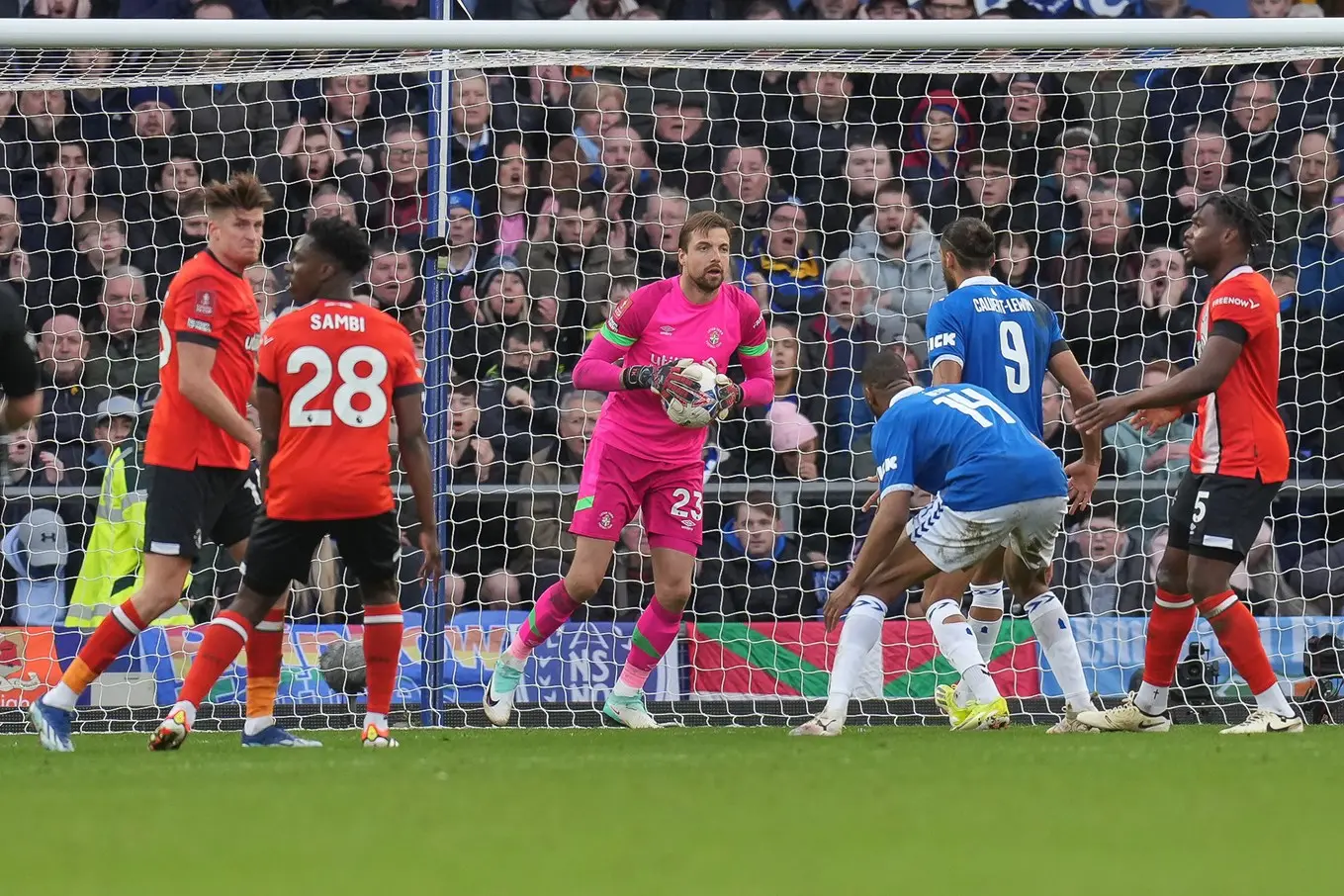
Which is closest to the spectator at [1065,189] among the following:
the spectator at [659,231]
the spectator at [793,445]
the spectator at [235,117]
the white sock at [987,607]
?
the spectator at [793,445]

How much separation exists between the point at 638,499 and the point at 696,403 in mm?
610

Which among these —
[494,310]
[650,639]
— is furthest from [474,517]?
[650,639]

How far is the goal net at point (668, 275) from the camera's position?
8.84 meters

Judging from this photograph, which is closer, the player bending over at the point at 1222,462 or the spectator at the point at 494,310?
the player bending over at the point at 1222,462

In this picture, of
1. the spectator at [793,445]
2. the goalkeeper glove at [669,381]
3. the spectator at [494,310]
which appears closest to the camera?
the goalkeeper glove at [669,381]

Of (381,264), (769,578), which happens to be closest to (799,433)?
(769,578)

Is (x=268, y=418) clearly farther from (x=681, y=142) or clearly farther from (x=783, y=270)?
(x=681, y=142)

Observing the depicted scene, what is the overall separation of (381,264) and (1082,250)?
4254mm

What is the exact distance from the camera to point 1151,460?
10016 mm

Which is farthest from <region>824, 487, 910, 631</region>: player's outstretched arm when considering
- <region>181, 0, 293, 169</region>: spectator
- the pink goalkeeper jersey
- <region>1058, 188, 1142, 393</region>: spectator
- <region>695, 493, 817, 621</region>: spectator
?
<region>181, 0, 293, 169</region>: spectator

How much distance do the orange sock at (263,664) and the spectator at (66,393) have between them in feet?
12.8

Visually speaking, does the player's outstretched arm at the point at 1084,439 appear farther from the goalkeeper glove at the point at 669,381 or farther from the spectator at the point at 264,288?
the spectator at the point at 264,288

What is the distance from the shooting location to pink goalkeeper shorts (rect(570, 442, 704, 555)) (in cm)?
733

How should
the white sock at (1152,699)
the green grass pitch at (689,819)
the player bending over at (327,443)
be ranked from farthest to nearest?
the white sock at (1152,699) → the player bending over at (327,443) → the green grass pitch at (689,819)
